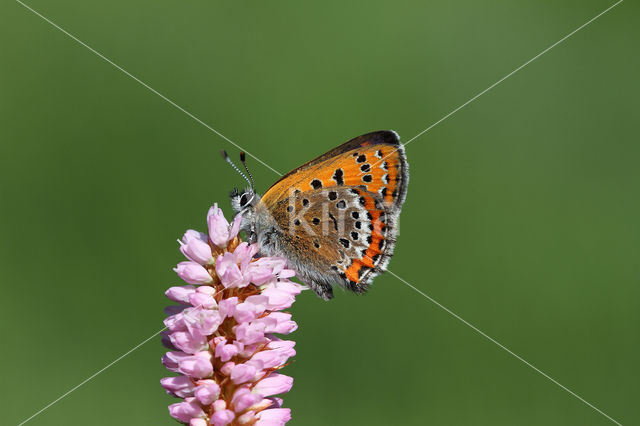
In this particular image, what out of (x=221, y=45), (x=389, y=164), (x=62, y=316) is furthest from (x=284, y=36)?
(x=389, y=164)

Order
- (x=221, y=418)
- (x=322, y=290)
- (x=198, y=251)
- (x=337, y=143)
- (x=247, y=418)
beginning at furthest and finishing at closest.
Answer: (x=337, y=143)
(x=322, y=290)
(x=198, y=251)
(x=247, y=418)
(x=221, y=418)

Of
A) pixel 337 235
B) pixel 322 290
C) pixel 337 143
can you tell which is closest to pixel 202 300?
pixel 322 290

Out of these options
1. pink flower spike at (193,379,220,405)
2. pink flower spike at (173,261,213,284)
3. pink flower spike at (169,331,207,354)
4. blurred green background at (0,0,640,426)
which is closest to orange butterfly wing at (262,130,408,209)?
pink flower spike at (173,261,213,284)

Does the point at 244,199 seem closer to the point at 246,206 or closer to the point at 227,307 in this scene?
the point at 246,206

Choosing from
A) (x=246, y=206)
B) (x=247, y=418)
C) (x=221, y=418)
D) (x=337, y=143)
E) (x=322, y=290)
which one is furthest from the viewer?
(x=337, y=143)

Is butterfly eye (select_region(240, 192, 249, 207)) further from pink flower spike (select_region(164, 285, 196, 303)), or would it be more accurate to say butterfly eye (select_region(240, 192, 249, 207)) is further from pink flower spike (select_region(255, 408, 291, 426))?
pink flower spike (select_region(255, 408, 291, 426))

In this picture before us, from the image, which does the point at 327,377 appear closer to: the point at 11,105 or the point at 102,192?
the point at 102,192
